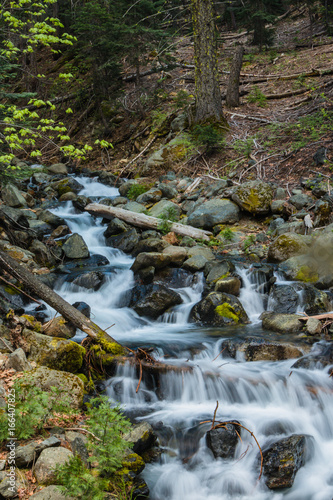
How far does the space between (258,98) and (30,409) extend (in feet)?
43.3

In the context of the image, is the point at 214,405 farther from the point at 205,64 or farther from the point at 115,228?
the point at 205,64

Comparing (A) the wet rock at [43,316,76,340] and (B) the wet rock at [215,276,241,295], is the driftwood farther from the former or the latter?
(A) the wet rock at [43,316,76,340]

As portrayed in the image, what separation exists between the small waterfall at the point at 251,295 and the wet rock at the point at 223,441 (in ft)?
8.51

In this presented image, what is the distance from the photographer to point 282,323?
5855mm

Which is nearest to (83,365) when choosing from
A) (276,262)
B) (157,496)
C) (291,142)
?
(157,496)

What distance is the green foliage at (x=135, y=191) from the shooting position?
38.0 ft

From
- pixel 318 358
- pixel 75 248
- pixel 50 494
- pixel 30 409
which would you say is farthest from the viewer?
pixel 75 248

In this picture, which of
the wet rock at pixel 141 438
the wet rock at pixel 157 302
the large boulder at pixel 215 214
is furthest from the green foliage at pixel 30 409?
the large boulder at pixel 215 214

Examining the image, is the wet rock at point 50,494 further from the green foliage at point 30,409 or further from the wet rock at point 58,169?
the wet rock at point 58,169

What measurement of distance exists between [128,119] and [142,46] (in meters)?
2.89

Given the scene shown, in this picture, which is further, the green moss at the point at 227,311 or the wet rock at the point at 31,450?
the green moss at the point at 227,311

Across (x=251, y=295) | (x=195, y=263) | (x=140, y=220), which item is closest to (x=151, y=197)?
(x=140, y=220)

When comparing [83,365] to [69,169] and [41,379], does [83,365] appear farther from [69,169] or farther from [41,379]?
[69,169]

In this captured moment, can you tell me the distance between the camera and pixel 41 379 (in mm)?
4129
